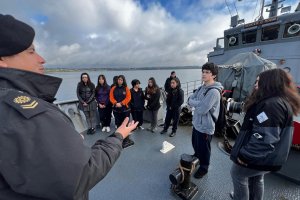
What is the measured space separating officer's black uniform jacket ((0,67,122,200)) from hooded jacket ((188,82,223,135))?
A: 1665mm

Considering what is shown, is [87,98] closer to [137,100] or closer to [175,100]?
[137,100]

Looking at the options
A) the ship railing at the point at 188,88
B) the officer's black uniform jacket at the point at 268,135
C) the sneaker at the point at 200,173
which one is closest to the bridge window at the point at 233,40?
the ship railing at the point at 188,88

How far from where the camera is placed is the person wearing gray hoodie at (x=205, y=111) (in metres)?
2.04

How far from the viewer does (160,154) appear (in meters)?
3.08

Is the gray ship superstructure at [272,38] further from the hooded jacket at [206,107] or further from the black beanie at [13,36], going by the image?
the black beanie at [13,36]

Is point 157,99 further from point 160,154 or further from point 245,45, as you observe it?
point 245,45

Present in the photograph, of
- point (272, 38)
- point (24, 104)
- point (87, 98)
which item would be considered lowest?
point (87, 98)

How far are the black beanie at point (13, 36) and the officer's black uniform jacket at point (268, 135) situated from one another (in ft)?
4.83

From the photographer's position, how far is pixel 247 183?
1578 millimetres

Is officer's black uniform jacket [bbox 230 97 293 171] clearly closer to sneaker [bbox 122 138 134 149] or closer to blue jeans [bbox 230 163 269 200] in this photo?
blue jeans [bbox 230 163 269 200]

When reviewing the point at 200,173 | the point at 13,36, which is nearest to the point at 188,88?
the point at 200,173

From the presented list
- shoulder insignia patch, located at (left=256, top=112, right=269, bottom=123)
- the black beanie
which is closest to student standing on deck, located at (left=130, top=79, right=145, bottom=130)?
shoulder insignia patch, located at (left=256, top=112, right=269, bottom=123)

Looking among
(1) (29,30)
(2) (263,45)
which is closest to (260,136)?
(1) (29,30)

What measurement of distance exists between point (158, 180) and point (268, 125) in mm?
1625
